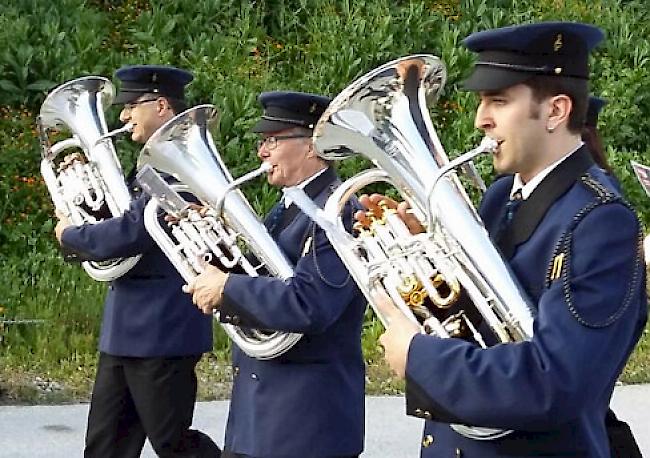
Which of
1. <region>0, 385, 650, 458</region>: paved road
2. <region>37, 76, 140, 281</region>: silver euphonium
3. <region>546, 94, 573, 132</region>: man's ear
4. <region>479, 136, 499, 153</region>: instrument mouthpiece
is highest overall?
<region>546, 94, 573, 132</region>: man's ear

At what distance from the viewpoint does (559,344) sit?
2104 mm

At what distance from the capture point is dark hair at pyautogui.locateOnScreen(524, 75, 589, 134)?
227 centimetres

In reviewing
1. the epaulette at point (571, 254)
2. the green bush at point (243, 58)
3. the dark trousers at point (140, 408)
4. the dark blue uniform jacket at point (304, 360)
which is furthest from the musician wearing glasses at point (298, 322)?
the green bush at point (243, 58)

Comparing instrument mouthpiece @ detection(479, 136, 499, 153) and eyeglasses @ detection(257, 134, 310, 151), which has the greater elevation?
instrument mouthpiece @ detection(479, 136, 499, 153)

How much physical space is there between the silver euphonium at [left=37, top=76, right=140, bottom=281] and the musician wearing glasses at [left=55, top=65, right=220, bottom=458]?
0.08 meters

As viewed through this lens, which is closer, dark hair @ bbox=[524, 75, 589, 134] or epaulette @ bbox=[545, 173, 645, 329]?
epaulette @ bbox=[545, 173, 645, 329]

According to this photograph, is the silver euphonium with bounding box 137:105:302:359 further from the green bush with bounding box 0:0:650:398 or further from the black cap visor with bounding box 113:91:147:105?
the green bush with bounding box 0:0:650:398

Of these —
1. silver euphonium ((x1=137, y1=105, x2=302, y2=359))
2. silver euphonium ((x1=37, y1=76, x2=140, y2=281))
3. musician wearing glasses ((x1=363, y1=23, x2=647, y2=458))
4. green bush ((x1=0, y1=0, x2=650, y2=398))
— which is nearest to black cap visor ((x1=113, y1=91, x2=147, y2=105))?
silver euphonium ((x1=37, y1=76, x2=140, y2=281))

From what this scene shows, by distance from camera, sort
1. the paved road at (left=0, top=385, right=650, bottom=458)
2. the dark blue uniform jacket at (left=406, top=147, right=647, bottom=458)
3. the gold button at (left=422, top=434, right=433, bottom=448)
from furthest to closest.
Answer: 1. the paved road at (left=0, top=385, right=650, bottom=458)
2. the gold button at (left=422, top=434, right=433, bottom=448)
3. the dark blue uniform jacket at (left=406, top=147, right=647, bottom=458)

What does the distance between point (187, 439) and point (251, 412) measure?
1.25 metres

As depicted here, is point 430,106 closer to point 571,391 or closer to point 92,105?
point 571,391

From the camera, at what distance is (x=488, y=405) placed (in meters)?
2.13

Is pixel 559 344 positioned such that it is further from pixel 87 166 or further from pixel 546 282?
pixel 87 166

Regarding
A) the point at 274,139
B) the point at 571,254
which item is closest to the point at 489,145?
the point at 571,254
